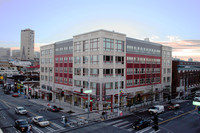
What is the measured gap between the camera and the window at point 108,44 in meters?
41.8

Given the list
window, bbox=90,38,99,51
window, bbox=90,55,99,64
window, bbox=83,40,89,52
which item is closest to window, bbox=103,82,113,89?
window, bbox=90,55,99,64

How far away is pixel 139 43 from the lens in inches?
2084

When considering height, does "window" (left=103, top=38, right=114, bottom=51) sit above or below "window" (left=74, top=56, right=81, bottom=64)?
above

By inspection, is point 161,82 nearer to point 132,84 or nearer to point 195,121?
point 132,84

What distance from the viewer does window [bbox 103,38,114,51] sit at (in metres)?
41.8

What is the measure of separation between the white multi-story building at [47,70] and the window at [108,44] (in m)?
29.6

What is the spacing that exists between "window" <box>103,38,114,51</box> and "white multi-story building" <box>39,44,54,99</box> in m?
29.6

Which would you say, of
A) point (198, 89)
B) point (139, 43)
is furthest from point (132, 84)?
point (198, 89)

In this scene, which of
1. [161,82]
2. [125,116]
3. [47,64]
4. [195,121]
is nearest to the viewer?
[195,121]

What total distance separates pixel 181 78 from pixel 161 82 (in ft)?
53.4

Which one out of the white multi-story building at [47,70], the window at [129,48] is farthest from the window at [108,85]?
the white multi-story building at [47,70]

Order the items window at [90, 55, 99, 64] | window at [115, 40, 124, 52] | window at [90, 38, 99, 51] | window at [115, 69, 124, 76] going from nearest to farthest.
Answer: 1. window at [90, 55, 99, 64]
2. window at [90, 38, 99, 51]
3. window at [115, 69, 124, 76]
4. window at [115, 40, 124, 52]

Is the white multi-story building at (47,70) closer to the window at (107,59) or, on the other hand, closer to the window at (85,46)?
the window at (85,46)

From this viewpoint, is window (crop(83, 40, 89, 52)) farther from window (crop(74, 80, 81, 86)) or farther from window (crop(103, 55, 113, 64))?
window (crop(74, 80, 81, 86))
